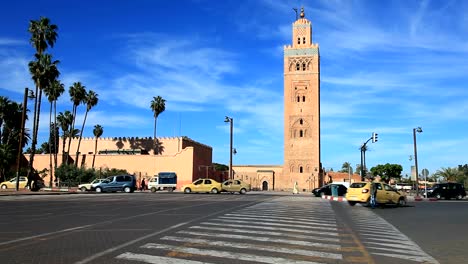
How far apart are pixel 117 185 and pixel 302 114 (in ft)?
145

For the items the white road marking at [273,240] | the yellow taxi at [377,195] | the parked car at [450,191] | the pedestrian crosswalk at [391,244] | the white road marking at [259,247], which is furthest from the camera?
the parked car at [450,191]

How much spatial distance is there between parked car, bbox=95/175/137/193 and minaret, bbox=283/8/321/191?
3871 cm

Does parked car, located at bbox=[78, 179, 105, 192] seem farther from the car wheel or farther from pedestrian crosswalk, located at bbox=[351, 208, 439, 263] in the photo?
pedestrian crosswalk, located at bbox=[351, 208, 439, 263]

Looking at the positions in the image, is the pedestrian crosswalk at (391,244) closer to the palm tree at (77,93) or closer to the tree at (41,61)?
the tree at (41,61)

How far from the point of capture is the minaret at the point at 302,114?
79.4m

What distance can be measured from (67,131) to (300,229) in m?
79.2

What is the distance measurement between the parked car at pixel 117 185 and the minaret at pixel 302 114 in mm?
38714

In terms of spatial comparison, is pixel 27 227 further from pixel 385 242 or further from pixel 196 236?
pixel 385 242

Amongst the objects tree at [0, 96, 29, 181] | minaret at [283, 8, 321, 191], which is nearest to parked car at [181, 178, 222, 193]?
tree at [0, 96, 29, 181]

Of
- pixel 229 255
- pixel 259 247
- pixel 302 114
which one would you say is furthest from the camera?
pixel 302 114

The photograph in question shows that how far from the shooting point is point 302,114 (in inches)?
3219

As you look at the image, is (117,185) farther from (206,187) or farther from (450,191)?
(450,191)

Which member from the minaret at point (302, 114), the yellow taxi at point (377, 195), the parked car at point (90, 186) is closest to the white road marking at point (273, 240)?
the yellow taxi at point (377, 195)

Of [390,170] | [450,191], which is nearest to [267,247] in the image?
[450,191]
